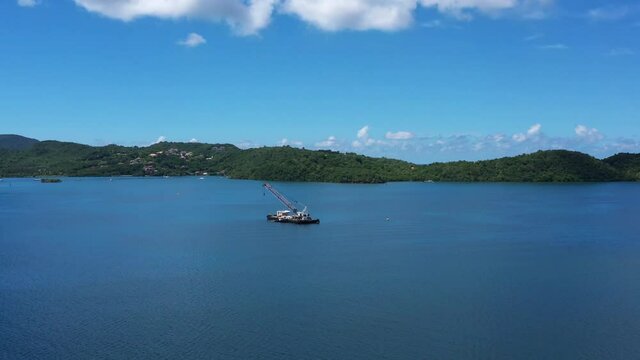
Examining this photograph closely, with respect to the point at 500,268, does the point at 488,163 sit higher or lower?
higher

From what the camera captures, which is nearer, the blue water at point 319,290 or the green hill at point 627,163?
the blue water at point 319,290

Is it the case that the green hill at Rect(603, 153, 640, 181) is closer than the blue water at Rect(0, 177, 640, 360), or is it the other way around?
the blue water at Rect(0, 177, 640, 360)

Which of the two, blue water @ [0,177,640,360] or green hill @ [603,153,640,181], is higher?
green hill @ [603,153,640,181]

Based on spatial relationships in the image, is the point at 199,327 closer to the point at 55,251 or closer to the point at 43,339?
the point at 43,339

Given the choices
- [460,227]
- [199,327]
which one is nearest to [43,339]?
[199,327]

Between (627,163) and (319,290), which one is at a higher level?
(627,163)

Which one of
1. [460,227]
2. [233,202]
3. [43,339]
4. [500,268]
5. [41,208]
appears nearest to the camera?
[43,339]

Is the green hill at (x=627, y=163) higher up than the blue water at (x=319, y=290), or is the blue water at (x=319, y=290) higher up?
the green hill at (x=627, y=163)

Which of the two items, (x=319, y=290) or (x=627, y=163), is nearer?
(x=319, y=290)
